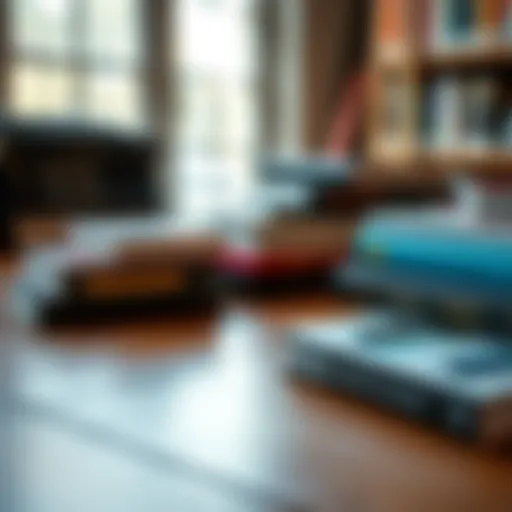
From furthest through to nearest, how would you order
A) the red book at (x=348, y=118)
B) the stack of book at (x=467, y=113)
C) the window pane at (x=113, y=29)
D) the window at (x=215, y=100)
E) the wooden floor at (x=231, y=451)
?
1. the red book at (x=348, y=118)
2. the window at (x=215, y=100)
3. the window pane at (x=113, y=29)
4. the stack of book at (x=467, y=113)
5. the wooden floor at (x=231, y=451)

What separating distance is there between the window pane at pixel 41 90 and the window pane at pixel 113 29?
0.43 ft

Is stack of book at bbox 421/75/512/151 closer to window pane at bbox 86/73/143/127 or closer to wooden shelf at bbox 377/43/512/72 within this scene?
wooden shelf at bbox 377/43/512/72

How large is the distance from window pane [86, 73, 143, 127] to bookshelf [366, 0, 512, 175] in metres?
0.68

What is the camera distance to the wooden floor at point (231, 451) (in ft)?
1.82

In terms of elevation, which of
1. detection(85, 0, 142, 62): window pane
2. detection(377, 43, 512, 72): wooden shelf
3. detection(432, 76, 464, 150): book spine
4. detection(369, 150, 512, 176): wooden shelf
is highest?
detection(85, 0, 142, 62): window pane

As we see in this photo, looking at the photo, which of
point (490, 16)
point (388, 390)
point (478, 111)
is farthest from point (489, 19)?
point (388, 390)

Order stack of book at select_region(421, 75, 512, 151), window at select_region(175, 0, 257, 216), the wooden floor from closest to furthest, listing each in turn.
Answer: the wooden floor → stack of book at select_region(421, 75, 512, 151) → window at select_region(175, 0, 257, 216)

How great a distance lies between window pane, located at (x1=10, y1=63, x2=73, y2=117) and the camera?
2.94 metres

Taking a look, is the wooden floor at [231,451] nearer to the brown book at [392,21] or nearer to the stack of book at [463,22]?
the stack of book at [463,22]

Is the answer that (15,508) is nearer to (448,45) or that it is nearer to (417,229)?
(417,229)

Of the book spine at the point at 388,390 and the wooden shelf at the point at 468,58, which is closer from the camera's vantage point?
the book spine at the point at 388,390

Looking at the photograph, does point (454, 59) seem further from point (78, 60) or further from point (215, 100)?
point (78, 60)

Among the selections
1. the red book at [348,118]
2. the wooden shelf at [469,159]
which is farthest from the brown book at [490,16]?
the red book at [348,118]

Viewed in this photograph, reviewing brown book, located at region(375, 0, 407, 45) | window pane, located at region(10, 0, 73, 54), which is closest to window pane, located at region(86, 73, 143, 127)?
window pane, located at region(10, 0, 73, 54)
